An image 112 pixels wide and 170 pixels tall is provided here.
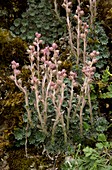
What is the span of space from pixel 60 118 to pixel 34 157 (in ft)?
1.07

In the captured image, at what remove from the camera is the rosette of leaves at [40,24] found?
3299 millimetres

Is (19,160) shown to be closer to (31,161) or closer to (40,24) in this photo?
(31,161)

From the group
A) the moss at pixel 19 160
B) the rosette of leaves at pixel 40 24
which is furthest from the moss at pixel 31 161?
the rosette of leaves at pixel 40 24

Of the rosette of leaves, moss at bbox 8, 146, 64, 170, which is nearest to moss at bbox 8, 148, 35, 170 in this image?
moss at bbox 8, 146, 64, 170

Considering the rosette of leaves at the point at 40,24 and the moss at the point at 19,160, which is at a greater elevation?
the rosette of leaves at the point at 40,24

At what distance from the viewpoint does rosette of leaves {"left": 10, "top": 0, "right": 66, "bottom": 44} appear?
3.30m

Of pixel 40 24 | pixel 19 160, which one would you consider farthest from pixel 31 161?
pixel 40 24

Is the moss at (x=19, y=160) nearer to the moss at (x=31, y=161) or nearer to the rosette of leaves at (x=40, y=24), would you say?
the moss at (x=31, y=161)

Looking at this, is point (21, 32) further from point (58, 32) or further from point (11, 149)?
point (11, 149)

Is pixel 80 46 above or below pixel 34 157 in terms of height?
above

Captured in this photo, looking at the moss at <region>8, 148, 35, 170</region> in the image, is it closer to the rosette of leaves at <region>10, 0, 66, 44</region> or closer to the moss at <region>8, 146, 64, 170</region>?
the moss at <region>8, 146, 64, 170</region>

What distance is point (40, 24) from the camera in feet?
10.8

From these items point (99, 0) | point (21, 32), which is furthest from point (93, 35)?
point (21, 32)

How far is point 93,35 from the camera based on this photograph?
3191mm
